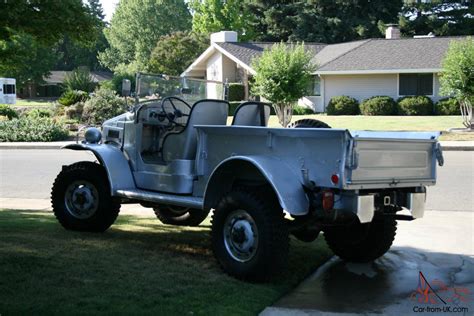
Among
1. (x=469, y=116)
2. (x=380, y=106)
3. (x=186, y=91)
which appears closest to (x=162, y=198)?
(x=186, y=91)

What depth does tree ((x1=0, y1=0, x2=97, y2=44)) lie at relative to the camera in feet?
22.0

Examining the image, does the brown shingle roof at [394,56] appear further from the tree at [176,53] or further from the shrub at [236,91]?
the tree at [176,53]

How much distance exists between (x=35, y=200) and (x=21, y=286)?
6.54 meters

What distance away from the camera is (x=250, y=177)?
619cm

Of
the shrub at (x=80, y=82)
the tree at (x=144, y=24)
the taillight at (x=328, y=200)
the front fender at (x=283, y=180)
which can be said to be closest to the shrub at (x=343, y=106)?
the shrub at (x=80, y=82)

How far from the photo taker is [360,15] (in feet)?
193

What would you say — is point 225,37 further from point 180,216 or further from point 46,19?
point 46,19

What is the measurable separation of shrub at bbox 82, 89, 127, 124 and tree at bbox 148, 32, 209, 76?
81.3ft

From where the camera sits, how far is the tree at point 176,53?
55.9 meters

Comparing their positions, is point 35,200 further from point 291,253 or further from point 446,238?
point 446,238

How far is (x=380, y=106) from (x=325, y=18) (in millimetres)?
23150

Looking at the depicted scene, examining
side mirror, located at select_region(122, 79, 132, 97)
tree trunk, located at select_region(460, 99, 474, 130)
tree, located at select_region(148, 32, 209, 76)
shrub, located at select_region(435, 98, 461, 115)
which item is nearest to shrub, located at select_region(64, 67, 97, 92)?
tree, located at select_region(148, 32, 209, 76)

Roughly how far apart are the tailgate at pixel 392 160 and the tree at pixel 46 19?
11.8 feet

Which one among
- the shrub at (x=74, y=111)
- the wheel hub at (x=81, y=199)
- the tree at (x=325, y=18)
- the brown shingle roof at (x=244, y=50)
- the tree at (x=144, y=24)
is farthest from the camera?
the tree at (x=144, y=24)
